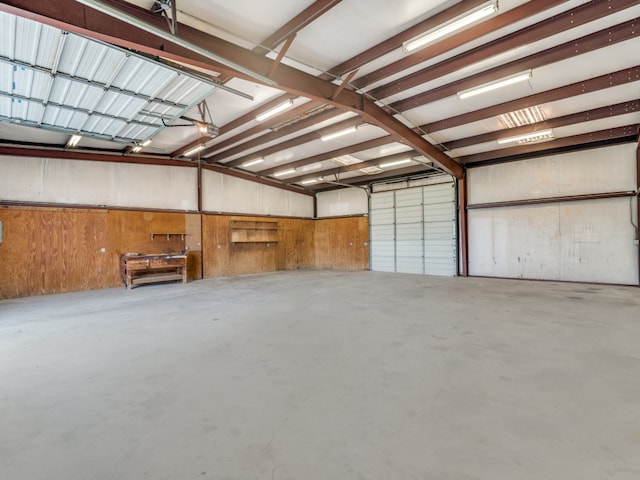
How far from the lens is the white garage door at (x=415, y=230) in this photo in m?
9.80

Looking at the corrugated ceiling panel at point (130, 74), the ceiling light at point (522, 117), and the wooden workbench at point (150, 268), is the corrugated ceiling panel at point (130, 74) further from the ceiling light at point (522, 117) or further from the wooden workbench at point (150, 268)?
the ceiling light at point (522, 117)

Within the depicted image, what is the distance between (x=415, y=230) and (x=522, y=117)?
15.8ft

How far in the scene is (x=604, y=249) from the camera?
739 centimetres

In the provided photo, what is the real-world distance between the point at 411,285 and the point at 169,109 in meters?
6.63

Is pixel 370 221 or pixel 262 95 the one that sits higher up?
pixel 262 95

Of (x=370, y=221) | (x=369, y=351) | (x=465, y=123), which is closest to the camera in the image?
(x=369, y=351)

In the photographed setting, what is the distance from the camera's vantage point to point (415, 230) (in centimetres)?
1052

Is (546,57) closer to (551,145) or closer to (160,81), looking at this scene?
(551,145)

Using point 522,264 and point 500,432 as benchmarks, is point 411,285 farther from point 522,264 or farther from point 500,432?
point 500,432

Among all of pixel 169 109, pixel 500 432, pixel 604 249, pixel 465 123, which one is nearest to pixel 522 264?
pixel 604 249

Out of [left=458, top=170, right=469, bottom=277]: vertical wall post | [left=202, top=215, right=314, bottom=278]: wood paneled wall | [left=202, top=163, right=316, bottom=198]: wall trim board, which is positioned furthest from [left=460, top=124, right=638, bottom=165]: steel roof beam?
[left=202, top=215, right=314, bottom=278]: wood paneled wall

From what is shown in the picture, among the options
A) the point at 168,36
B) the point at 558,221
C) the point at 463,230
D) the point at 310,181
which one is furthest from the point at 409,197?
the point at 168,36

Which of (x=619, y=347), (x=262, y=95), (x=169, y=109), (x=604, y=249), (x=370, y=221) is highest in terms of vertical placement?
(x=262, y=95)

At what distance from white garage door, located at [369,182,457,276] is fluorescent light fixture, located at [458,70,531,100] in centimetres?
489
